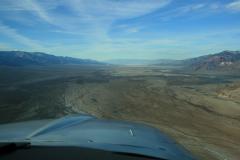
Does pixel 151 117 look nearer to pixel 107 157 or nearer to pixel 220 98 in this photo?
pixel 220 98

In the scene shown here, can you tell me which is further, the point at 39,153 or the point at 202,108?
the point at 202,108

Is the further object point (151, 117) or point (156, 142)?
point (151, 117)

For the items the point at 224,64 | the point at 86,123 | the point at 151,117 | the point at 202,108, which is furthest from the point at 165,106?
the point at 224,64

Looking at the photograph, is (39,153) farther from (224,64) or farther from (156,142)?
(224,64)

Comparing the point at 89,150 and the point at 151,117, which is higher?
the point at 89,150

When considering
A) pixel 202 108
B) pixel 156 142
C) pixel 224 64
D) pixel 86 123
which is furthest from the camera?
pixel 224 64

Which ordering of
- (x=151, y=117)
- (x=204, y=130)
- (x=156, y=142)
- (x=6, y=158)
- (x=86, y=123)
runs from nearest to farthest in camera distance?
1. (x=6, y=158)
2. (x=156, y=142)
3. (x=86, y=123)
4. (x=204, y=130)
5. (x=151, y=117)

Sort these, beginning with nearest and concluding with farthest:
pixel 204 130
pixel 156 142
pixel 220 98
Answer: pixel 156 142 → pixel 204 130 → pixel 220 98

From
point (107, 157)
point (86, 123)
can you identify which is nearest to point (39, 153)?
point (107, 157)

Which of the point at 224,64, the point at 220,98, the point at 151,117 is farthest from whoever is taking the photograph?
the point at 224,64
